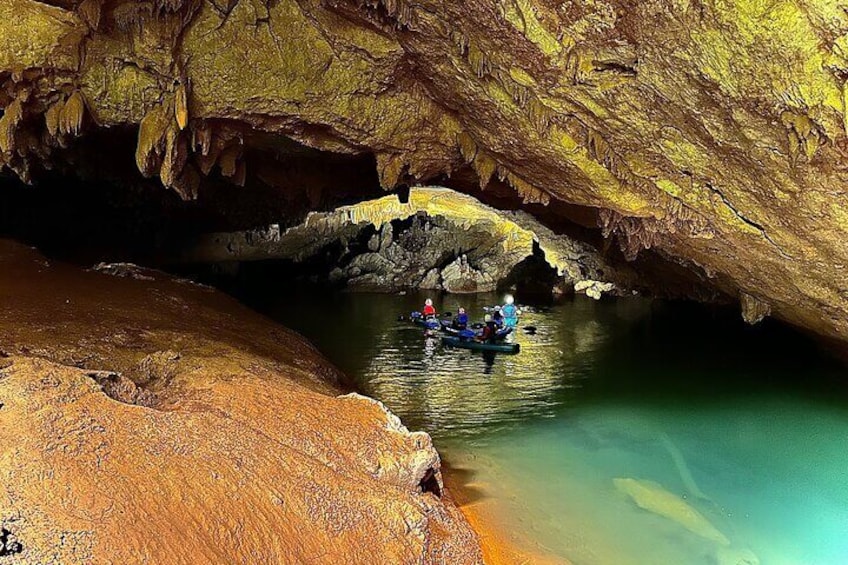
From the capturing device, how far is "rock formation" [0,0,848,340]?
166 inches

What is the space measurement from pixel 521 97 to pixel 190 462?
433 centimetres

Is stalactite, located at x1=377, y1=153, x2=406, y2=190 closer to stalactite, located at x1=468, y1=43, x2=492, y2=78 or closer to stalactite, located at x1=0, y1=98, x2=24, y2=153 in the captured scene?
stalactite, located at x1=468, y1=43, x2=492, y2=78

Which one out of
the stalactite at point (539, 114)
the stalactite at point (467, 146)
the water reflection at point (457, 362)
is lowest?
the water reflection at point (457, 362)

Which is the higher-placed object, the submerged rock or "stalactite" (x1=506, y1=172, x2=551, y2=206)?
"stalactite" (x1=506, y1=172, x2=551, y2=206)

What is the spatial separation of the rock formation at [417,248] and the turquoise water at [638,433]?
722 centimetres

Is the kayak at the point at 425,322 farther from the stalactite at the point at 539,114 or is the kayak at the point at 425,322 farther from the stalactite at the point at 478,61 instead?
the stalactite at the point at 478,61

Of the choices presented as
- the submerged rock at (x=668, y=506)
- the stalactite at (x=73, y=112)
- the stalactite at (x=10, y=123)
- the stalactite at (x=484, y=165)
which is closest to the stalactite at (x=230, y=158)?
the stalactite at (x=73, y=112)

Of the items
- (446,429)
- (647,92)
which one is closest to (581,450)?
(446,429)

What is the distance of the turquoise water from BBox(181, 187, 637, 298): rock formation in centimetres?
722

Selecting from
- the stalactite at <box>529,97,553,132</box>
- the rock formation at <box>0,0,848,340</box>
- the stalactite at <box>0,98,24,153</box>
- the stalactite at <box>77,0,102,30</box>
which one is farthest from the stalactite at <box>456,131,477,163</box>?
the stalactite at <box>0,98,24,153</box>

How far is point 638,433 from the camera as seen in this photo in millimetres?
7672

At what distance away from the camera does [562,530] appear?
527cm

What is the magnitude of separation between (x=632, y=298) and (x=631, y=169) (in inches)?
594

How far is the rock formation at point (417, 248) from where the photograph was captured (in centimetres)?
2153
